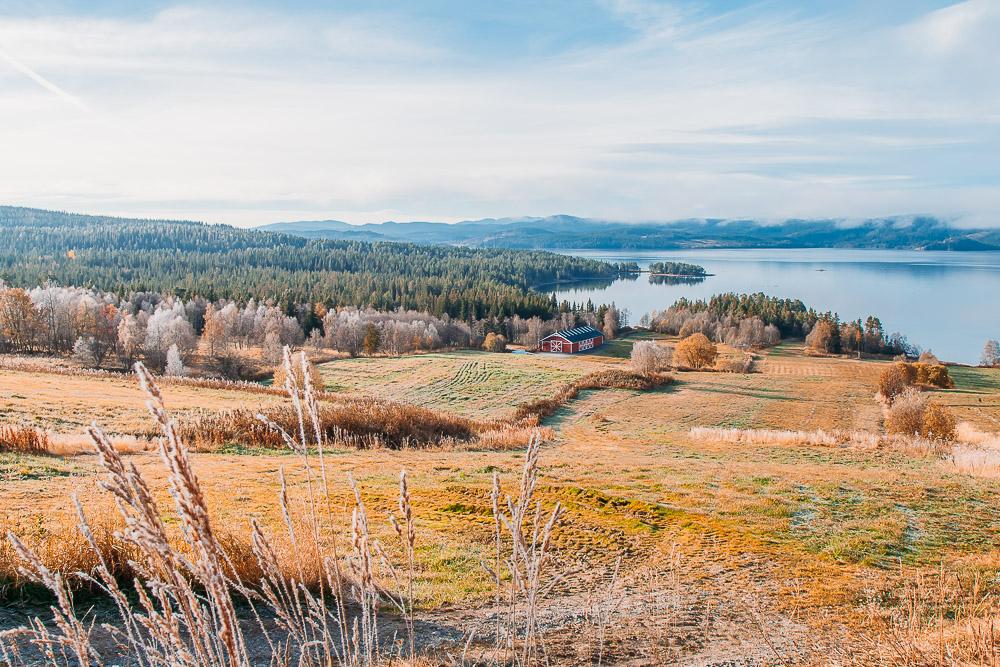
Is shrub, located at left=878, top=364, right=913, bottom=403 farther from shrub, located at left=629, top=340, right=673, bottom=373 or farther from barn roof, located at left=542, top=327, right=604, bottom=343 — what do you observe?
barn roof, located at left=542, top=327, right=604, bottom=343

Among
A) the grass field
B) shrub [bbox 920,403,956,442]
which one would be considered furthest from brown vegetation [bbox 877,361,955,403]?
the grass field

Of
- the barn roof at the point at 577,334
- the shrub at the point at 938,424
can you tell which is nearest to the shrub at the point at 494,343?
the barn roof at the point at 577,334

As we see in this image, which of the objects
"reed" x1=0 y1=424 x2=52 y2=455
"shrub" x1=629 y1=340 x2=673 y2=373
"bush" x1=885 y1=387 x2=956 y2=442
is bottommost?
"shrub" x1=629 y1=340 x2=673 y2=373

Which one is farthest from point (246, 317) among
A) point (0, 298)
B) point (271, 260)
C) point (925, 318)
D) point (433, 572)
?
point (925, 318)

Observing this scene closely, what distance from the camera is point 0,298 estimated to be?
57875 millimetres

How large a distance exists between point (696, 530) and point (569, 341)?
3223 inches

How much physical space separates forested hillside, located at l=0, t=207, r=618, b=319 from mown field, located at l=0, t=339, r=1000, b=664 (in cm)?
7580

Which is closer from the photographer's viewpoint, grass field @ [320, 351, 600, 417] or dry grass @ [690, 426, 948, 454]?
dry grass @ [690, 426, 948, 454]

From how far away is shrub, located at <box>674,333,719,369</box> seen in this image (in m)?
61.6

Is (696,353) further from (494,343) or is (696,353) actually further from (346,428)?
(346,428)

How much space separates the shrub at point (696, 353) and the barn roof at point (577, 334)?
91.7ft

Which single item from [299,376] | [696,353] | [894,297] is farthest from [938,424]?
[894,297]

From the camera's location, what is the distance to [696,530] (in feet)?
24.4

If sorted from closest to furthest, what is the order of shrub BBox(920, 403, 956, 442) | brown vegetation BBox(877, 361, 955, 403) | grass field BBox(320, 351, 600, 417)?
1. shrub BBox(920, 403, 956, 442)
2. grass field BBox(320, 351, 600, 417)
3. brown vegetation BBox(877, 361, 955, 403)
